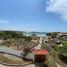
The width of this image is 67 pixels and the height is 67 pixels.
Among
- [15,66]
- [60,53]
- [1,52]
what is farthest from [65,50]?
[15,66]

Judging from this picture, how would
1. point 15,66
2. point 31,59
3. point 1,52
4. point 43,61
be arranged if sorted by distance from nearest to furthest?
point 15,66 → point 43,61 → point 31,59 → point 1,52

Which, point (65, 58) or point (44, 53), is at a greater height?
point (44, 53)

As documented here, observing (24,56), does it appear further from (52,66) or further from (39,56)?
(52,66)

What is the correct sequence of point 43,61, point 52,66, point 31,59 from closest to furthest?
point 52,66 → point 43,61 → point 31,59

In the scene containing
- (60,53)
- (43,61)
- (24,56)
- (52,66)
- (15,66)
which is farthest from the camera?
(60,53)

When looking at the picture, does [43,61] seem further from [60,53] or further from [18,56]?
[60,53]

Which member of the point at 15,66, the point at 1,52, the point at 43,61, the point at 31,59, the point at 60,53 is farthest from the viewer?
the point at 60,53

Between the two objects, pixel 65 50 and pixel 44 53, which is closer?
pixel 44 53

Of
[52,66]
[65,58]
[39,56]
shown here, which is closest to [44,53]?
[39,56]

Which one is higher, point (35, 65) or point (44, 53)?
point (44, 53)
